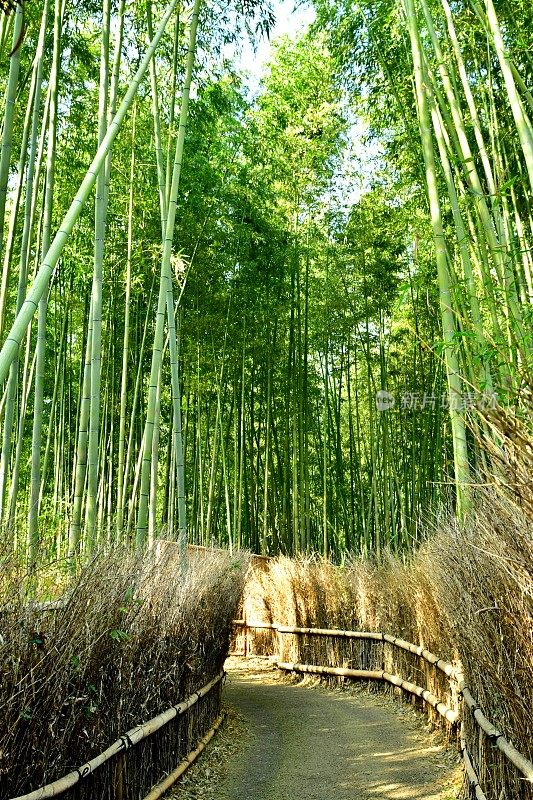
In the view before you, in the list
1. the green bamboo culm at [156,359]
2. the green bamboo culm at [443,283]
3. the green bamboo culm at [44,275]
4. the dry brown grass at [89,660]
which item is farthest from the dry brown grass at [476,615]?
the green bamboo culm at [156,359]

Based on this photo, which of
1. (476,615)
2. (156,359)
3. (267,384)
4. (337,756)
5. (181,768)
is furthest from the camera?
(267,384)

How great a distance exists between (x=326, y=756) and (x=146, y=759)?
5.26ft

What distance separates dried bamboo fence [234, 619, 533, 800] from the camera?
2.72 metres

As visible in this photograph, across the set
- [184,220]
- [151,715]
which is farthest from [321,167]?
[151,715]

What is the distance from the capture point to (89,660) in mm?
2654

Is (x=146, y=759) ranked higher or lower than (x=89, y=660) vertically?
lower

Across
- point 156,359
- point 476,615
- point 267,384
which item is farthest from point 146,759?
point 267,384

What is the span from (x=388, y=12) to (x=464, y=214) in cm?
171

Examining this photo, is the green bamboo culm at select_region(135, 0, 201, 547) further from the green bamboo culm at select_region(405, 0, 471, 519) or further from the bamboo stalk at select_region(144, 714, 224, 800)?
the green bamboo culm at select_region(405, 0, 471, 519)

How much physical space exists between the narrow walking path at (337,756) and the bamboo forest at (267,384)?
30mm

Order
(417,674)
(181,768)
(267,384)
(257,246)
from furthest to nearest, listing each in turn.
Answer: (267,384), (257,246), (417,674), (181,768)

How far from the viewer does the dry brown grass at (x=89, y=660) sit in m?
2.19

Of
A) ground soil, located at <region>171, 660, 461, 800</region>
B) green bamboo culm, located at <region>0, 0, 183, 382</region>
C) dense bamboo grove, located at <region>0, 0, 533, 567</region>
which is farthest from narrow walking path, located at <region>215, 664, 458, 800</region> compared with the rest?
green bamboo culm, located at <region>0, 0, 183, 382</region>

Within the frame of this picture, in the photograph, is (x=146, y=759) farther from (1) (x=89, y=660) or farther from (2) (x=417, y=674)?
(2) (x=417, y=674)
